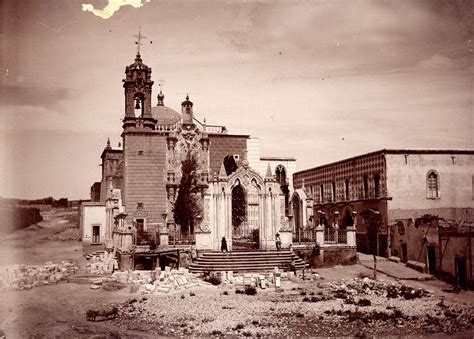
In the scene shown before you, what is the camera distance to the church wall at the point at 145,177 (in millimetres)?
33938

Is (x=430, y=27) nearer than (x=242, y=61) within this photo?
Yes

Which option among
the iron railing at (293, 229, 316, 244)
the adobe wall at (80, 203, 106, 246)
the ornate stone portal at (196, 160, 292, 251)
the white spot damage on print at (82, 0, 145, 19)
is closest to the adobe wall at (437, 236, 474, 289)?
the ornate stone portal at (196, 160, 292, 251)

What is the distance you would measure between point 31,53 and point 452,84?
1653 cm

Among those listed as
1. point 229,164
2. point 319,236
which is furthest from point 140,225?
point 319,236

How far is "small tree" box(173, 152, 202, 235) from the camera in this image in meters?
34.6

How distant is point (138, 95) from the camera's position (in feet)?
113

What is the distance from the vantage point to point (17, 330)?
14469 millimetres

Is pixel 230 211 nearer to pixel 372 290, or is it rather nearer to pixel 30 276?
pixel 372 290

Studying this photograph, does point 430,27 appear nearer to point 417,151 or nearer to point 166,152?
point 417,151

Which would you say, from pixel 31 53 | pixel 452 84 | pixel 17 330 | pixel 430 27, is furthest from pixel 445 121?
pixel 17 330

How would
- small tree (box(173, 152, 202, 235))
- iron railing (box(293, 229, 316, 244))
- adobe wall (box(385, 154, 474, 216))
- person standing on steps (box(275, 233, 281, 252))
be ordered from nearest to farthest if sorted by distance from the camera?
person standing on steps (box(275, 233, 281, 252))
iron railing (box(293, 229, 316, 244))
adobe wall (box(385, 154, 474, 216))
small tree (box(173, 152, 202, 235))

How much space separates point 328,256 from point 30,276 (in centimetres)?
1463

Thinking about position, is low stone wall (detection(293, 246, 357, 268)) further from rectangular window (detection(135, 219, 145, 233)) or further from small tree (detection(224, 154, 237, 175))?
small tree (detection(224, 154, 237, 175))

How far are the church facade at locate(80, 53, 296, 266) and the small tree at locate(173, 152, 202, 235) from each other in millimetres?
122
